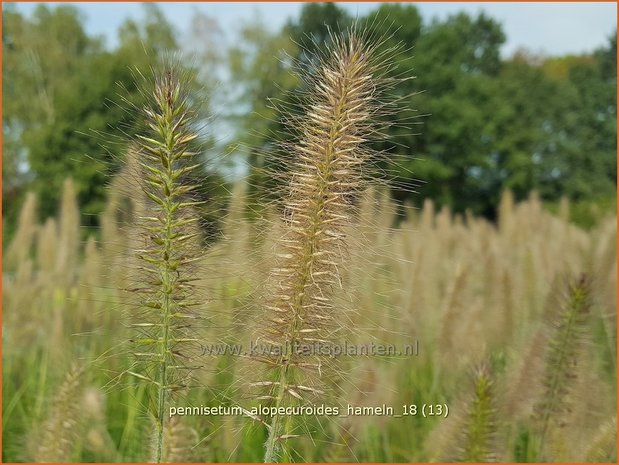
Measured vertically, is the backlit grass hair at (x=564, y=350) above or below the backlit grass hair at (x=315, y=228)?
below

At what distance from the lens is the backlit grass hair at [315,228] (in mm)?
1262

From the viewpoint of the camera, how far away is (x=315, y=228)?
128 cm

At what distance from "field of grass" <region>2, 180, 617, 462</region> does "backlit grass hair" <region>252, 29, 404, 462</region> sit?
84mm

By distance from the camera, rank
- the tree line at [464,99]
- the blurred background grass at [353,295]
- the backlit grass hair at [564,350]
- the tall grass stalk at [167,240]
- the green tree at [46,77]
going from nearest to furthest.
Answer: the tall grass stalk at [167,240] → the blurred background grass at [353,295] → the backlit grass hair at [564,350] → the green tree at [46,77] → the tree line at [464,99]

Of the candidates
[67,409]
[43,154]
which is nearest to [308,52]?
[67,409]

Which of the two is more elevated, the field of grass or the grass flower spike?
the grass flower spike

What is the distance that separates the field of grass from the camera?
1.60m

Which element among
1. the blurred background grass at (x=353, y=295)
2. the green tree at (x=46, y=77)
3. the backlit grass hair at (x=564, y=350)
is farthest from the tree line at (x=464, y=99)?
the backlit grass hair at (x=564, y=350)

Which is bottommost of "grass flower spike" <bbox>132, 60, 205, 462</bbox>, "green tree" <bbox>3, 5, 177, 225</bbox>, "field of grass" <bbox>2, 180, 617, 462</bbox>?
"field of grass" <bbox>2, 180, 617, 462</bbox>

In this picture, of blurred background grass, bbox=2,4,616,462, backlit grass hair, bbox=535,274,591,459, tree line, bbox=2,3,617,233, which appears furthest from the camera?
tree line, bbox=2,3,617,233

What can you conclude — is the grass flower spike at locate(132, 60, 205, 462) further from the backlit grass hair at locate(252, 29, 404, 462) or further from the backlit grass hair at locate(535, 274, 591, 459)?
the backlit grass hair at locate(535, 274, 591, 459)

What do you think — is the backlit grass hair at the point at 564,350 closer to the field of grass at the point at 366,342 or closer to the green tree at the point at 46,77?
the field of grass at the point at 366,342

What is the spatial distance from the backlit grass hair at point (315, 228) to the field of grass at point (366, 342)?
0.08 meters

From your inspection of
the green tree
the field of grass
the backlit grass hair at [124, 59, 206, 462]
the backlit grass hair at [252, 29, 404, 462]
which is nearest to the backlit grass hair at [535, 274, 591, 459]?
the field of grass
